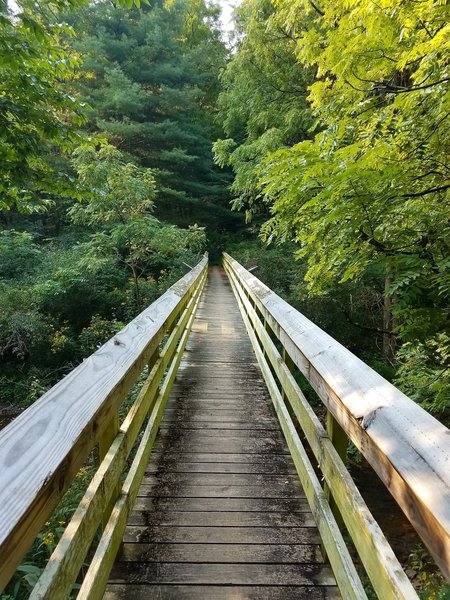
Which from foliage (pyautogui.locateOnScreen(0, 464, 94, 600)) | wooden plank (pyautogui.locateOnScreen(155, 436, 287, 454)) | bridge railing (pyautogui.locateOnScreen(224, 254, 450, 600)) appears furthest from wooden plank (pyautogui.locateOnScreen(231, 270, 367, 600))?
foliage (pyautogui.locateOnScreen(0, 464, 94, 600))

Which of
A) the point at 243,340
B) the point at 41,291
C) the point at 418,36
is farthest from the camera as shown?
the point at 41,291

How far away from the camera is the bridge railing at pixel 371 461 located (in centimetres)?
83

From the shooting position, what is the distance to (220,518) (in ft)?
7.22

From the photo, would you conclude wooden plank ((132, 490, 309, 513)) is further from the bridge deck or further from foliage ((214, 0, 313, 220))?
foliage ((214, 0, 313, 220))

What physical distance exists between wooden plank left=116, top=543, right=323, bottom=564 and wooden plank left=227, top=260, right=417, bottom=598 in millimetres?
512

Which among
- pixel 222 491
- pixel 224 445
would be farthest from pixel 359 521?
pixel 224 445

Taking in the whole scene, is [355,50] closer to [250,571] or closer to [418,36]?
[418,36]

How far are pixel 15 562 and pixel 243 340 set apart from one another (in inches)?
241

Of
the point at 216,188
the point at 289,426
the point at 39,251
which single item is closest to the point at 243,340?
the point at 289,426

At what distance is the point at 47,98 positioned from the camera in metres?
4.63

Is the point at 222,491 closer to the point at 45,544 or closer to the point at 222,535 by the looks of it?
the point at 222,535

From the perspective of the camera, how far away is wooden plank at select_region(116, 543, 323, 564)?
1.88 m

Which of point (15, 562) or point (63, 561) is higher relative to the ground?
point (15, 562)

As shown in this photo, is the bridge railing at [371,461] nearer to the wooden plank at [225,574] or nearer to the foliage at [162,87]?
the wooden plank at [225,574]
